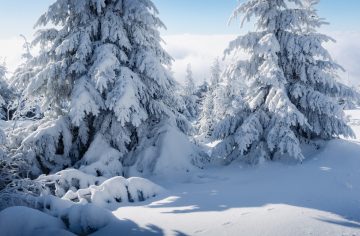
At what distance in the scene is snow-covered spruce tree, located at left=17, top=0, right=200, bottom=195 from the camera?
1119 centimetres

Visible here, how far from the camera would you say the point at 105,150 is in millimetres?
11641

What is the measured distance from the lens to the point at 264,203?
26.0 ft

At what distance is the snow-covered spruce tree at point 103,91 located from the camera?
11.2 metres

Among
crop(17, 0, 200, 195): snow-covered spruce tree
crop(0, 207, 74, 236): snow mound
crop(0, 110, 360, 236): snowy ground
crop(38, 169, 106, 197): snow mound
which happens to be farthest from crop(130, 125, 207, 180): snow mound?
crop(0, 207, 74, 236): snow mound

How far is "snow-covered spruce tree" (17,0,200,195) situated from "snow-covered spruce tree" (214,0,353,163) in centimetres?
230

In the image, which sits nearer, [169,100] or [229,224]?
[229,224]

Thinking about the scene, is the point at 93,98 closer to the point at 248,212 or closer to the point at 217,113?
the point at 248,212

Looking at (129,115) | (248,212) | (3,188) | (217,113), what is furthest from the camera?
(217,113)

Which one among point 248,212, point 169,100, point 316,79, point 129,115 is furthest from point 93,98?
point 316,79

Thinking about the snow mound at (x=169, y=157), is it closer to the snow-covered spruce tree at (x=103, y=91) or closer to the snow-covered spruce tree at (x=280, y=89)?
the snow-covered spruce tree at (x=103, y=91)

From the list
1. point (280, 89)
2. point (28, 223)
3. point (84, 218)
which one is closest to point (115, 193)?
point (84, 218)

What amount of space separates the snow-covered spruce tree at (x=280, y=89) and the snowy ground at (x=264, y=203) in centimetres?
73

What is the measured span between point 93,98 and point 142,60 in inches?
82.3

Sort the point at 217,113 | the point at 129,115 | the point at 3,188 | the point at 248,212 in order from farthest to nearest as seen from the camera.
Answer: the point at 217,113 < the point at 129,115 < the point at 3,188 < the point at 248,212
